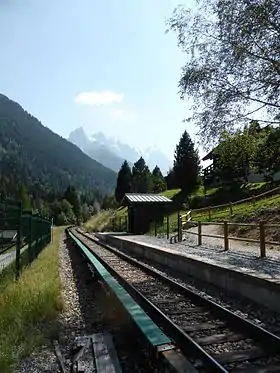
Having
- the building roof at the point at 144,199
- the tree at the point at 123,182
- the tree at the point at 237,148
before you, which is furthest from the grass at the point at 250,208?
the tree at the point at 123,182

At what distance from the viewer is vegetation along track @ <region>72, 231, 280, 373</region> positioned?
479cm

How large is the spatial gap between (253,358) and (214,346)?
0.64 metres

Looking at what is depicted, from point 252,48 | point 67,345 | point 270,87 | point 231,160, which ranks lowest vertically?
point 67,345

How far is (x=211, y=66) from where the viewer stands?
1428 centimetres

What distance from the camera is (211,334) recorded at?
6.07m

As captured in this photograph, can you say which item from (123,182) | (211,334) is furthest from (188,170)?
(211,334)

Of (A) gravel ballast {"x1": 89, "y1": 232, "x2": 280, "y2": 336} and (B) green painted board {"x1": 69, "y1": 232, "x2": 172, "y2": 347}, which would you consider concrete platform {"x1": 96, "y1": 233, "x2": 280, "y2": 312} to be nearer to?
(A) gravel ballast {"x1": 89, "y1": 232, "x2": 280, "y2": 336}

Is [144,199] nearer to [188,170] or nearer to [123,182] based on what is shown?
[188,170]

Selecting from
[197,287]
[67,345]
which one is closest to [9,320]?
[67,345]

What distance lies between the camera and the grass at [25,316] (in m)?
5.47

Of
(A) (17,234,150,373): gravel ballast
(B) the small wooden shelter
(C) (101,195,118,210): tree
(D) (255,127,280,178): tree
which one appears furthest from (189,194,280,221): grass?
(C) (101,195,118,210): tree

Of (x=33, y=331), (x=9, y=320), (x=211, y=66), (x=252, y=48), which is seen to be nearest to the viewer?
(x=33, y=331)

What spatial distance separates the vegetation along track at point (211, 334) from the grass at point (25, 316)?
5.85ft

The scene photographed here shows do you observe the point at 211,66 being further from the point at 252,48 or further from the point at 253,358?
the point at 253,358
